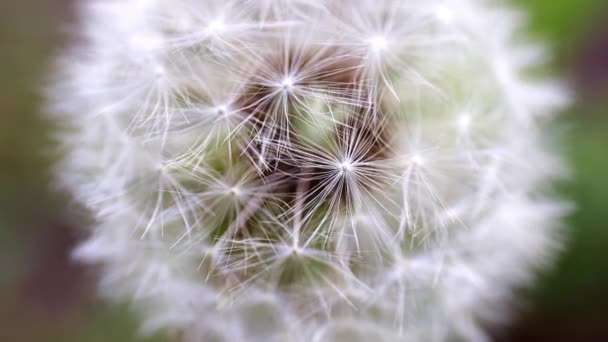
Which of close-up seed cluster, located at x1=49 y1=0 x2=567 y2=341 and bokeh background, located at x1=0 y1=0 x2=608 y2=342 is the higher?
bokeh background, located at x1=0 y1=0 x2=608 y2=342

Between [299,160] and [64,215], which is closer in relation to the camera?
[299,160]

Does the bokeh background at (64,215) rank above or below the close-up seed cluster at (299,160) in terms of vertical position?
above

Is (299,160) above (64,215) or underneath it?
underneath

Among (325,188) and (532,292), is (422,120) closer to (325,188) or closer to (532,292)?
(325,188)

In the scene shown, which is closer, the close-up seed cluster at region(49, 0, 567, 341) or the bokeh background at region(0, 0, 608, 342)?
the close-up seed cluster at region(49, 0, 567, 341)

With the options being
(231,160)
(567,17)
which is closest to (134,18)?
(231,160)
